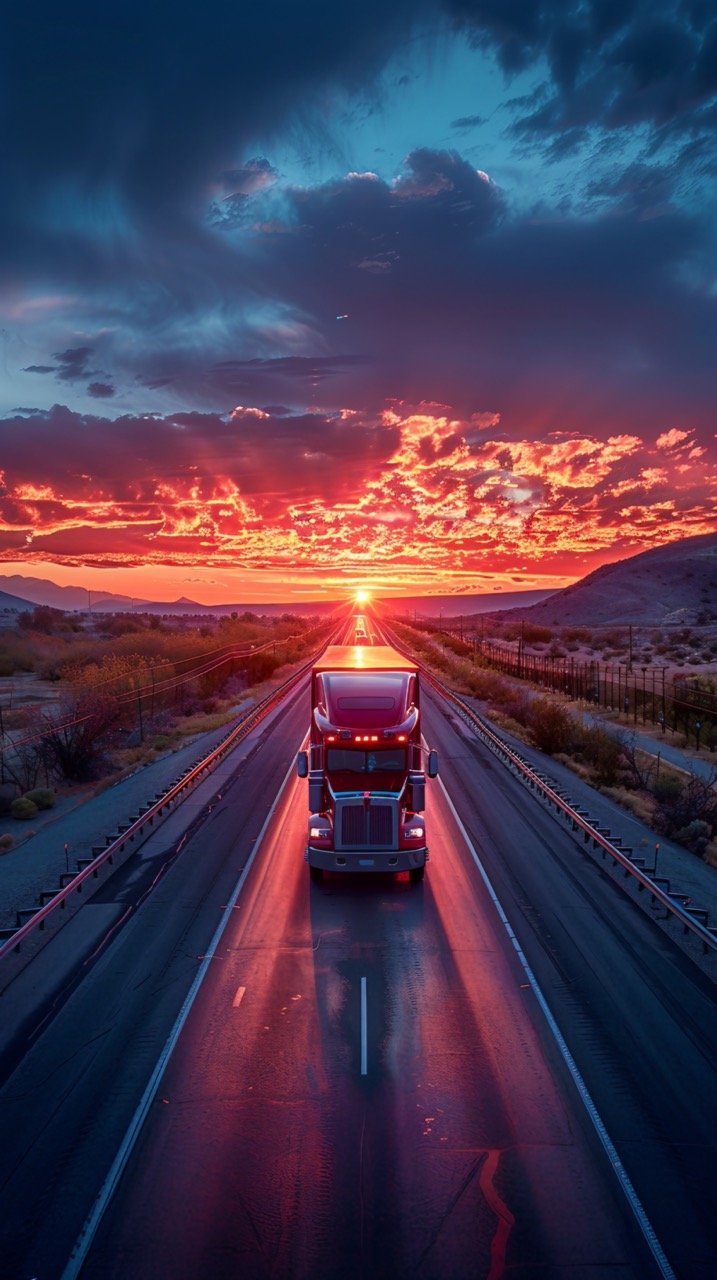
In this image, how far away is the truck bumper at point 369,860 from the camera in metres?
17.8

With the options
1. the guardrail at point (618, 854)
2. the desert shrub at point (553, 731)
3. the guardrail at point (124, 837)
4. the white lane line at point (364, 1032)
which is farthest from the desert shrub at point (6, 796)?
the desert shrub at point (553, 731)

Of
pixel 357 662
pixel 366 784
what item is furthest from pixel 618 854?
pixel 357 662

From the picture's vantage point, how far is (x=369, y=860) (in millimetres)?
17797

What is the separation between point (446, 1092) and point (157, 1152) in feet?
11.2

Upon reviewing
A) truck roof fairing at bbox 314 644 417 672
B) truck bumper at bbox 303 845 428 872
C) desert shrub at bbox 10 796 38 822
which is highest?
truck roof fairing at bbox 314 644 417 672

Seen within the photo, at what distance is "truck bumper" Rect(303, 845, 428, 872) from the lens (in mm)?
17750

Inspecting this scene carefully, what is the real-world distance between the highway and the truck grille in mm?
1151

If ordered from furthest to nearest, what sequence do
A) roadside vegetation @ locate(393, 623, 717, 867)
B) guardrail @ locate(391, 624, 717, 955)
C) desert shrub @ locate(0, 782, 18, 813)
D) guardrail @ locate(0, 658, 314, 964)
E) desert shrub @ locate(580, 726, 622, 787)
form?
desert shrub @ locate(580, 726, 622, 787) < desert shrub @ locate(0, 782, 18, 813) < roadside vegetation @ locate(393, 623, 717, 867) < guardrail @ locate(391, 624, 717, 955) < guardrail @ locate(0, 658, 314, 964)

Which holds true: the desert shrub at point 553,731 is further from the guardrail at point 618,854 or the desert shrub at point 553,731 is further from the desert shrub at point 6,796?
the desert shrub at point 6,796

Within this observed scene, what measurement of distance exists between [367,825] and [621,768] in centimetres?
1822

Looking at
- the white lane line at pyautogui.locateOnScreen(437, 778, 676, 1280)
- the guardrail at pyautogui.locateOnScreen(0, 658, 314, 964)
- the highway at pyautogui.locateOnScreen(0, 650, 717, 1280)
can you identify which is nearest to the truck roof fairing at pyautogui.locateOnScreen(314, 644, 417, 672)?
the highway at pyautogui.locateOnScreen(0, 650, 717, 1280)

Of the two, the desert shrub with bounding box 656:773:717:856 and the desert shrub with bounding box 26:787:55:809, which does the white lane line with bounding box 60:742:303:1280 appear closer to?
the desert shrub with bounding box 656:773:717:856

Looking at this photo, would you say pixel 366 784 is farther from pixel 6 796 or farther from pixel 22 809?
pixel 6 796

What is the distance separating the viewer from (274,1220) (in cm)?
816
